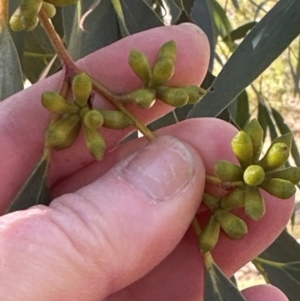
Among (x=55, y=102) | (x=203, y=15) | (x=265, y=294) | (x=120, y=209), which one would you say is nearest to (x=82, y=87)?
(x=55, y=102)

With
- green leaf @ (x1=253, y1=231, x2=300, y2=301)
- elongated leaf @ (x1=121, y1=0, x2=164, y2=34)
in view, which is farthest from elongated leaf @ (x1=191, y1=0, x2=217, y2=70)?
green leaf @ (x1=253, y1=231, x2=300, y2=301)

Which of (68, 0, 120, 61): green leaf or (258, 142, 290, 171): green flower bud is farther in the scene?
(68, 0, 120, 61): green leaf

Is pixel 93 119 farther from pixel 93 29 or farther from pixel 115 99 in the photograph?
pixel 93 29

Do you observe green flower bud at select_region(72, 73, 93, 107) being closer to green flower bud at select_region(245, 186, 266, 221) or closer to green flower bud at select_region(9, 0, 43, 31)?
green flower bud at select_region(9, 0, 43, 31)

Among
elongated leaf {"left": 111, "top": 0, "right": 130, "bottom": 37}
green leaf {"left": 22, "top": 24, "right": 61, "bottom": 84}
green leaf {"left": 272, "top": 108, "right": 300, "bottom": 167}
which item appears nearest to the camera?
elongated leaf {"left": 111, "top": 0, "right": 130, "bottom": 37}

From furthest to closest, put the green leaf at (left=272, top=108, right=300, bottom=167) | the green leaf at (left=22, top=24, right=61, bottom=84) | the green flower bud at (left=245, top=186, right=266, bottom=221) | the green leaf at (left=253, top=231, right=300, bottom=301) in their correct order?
the green leaf at (left=272, top=108, right=300, bottom=167) → the green leaf at (left=22, top=24, right=61, bottom=84) → the green leaf at (left=253, top=231, right=300, bottom=301) → the green flower bud at (left=245, top=186, right=266, bottom=221)

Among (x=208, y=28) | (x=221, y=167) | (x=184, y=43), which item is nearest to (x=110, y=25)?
(x=184, y=43)

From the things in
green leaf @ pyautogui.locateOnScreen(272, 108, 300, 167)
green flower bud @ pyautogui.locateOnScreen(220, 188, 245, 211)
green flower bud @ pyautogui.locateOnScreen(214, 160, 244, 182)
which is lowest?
green leaf @ pyautogui.locateOnScreen(272, 108, 300, 167)
